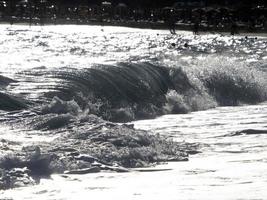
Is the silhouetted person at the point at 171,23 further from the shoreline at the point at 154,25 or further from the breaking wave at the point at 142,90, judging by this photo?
the breaking wave at the point at 142,90

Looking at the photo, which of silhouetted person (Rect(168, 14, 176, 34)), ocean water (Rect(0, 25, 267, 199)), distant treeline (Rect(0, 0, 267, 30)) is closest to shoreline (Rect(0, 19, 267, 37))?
distant treeline (Rect(0, 0, 267, 30))

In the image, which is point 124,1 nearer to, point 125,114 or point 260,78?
point 260,78

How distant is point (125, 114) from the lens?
16.8m

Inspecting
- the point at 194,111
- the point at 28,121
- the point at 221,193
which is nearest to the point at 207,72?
the point at 194,111

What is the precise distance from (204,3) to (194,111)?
7412cm

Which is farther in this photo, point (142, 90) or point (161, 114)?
point (142, 90)

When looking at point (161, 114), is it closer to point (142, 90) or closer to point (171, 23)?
point (142, 90)

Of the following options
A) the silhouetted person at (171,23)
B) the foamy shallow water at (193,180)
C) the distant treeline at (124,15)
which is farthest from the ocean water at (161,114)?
the distant treeline at (124,15)

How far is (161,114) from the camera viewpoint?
17.9 metres

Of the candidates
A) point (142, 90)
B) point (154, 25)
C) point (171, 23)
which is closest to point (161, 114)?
point (142, 90)

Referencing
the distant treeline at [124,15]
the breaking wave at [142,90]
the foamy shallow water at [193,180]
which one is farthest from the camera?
the distant treeline at [124,15]

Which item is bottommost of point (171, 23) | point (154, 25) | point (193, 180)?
point (154, 25)

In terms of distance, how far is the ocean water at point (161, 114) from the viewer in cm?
871

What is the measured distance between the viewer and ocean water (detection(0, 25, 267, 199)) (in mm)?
8711
